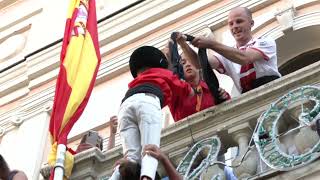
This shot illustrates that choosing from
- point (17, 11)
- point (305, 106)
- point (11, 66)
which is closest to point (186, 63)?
point (305, 106)

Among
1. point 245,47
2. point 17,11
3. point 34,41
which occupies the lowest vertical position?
point 245,47

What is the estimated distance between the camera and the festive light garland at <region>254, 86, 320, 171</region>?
629 cm

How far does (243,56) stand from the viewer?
24.3ft

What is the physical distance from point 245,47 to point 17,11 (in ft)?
26.7

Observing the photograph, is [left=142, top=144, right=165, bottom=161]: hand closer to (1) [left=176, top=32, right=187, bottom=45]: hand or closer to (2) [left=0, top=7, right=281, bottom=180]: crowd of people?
(2) [left=0, top=7, right=281, bottom=180]: crowd of people

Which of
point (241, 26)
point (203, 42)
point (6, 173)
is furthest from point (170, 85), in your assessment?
point (6, 173)

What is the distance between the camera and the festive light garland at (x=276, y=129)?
6.29 meters

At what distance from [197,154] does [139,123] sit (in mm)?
625

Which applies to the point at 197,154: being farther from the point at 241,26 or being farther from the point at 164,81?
the point at 241,26

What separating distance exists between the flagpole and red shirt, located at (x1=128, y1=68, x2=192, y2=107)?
3.67 feet

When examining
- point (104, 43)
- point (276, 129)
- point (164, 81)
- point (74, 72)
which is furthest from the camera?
point (104, 43)

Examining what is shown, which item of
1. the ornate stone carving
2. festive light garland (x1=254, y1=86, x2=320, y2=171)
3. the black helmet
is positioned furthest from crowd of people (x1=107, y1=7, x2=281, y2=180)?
the ornate stone carving

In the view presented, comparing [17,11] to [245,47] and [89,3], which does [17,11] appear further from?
[245,47]

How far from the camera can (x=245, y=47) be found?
303 inches
